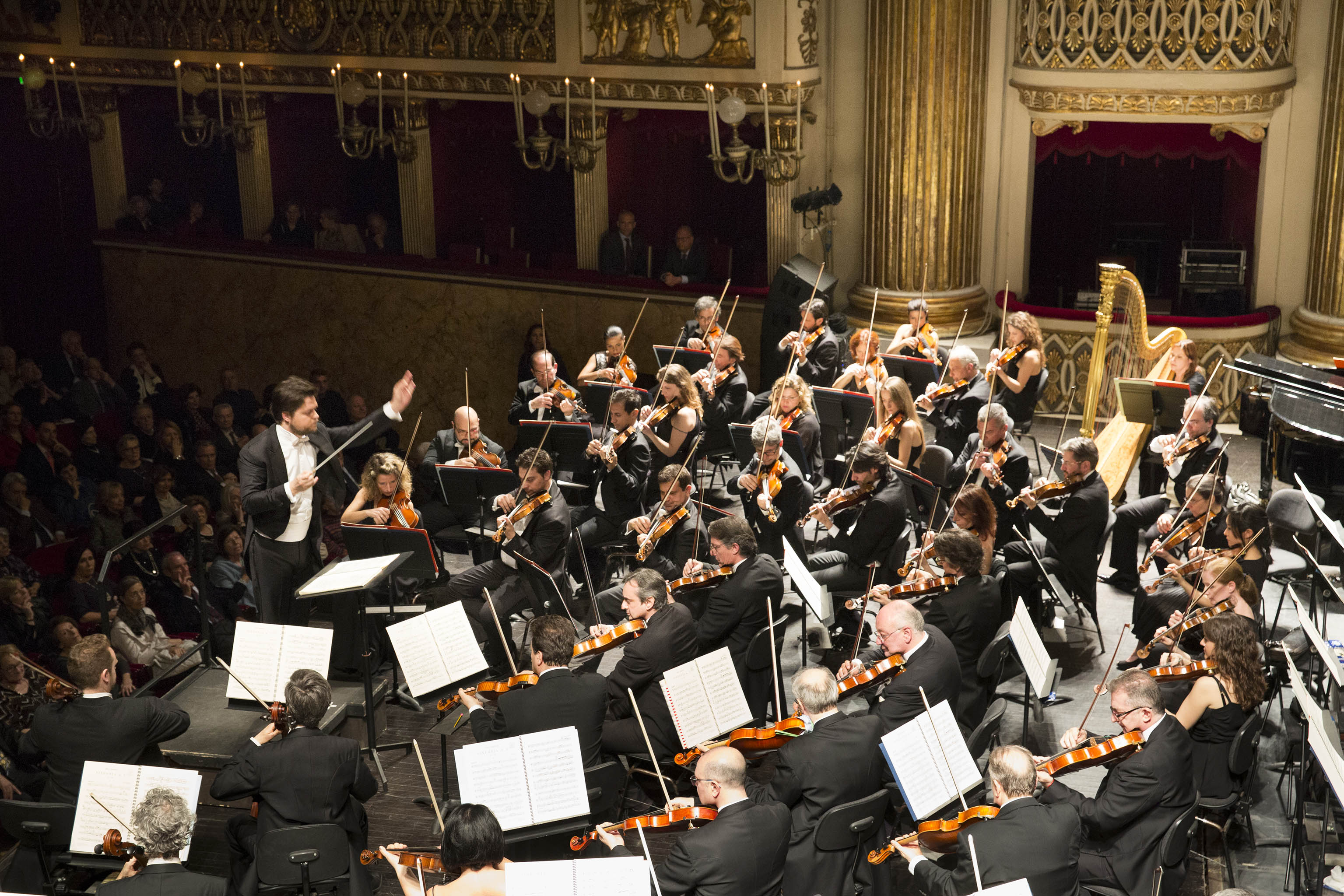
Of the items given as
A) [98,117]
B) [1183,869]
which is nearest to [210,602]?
[1183,869]

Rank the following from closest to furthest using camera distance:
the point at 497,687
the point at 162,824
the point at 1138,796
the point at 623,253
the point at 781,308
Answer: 1. the point at 162,824
2. the point at 1138,796
3. the point at 497,687
4. the point at 781,308
5. the point at 623,253

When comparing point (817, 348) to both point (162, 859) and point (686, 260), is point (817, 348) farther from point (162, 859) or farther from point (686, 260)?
point (162, 859)

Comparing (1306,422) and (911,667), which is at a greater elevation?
(1306,422)

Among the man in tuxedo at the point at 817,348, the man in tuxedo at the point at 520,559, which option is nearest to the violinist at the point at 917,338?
the man in tuxedo at the point at 817,348

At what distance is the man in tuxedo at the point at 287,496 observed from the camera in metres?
7.41

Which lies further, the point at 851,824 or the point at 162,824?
the point at 851,824

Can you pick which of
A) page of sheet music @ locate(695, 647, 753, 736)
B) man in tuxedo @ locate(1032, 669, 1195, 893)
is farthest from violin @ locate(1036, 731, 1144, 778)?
page of sheet music @ locate(695, 647, 753, 736)

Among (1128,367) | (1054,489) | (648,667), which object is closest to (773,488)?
(1054,489)

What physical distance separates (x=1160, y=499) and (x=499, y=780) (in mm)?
4583

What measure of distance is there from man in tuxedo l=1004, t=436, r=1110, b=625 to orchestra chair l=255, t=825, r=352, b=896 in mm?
3937

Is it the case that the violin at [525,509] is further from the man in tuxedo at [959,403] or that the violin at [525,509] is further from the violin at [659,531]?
the man in tuxedo at [959,403]

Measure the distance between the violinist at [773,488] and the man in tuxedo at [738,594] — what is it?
968 mm

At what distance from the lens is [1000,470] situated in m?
8.10

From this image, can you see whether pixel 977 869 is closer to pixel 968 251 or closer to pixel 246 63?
pixel 968 251
